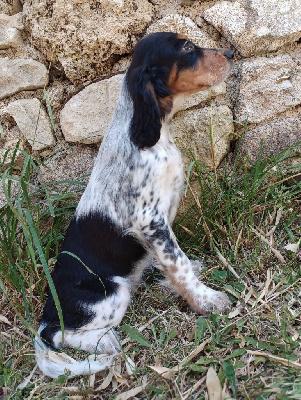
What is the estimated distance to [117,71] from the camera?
131 inches

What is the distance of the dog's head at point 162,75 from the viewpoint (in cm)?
245

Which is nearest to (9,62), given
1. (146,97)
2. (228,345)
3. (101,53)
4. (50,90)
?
(50,90)

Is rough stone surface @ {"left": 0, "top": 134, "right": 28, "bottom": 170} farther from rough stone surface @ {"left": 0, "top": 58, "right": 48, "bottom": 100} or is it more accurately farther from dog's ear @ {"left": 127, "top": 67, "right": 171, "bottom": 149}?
dog's ear @ {"left": 127, "top": 67, "right": 171, "bottom": 149}

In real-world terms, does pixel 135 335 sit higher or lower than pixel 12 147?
lower

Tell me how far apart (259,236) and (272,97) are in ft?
3.43

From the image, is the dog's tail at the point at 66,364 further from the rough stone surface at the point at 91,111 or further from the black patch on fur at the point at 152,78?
the rough stone surface at the point at 91,111

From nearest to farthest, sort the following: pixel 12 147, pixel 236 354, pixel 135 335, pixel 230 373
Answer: pixel 230 373, pixel 236 354, pixel 135 335, pixel 12 147

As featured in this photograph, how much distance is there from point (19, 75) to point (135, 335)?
6.86 feet

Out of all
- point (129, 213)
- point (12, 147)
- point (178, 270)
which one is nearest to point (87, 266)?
point (129, 213)

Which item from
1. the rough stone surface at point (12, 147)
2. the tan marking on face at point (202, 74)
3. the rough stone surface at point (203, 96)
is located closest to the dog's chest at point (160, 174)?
the tan marking on face at point (202, 74)

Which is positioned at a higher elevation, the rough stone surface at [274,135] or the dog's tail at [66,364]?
the rough stone surface at [274,135]

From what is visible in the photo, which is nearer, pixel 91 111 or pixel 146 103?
pixel 146 103

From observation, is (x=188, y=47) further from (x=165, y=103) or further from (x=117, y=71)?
(x=117, y=71)

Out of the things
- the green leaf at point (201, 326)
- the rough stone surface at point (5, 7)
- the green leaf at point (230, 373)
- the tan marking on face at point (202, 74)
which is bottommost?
the green leaf at point (201, 326)
